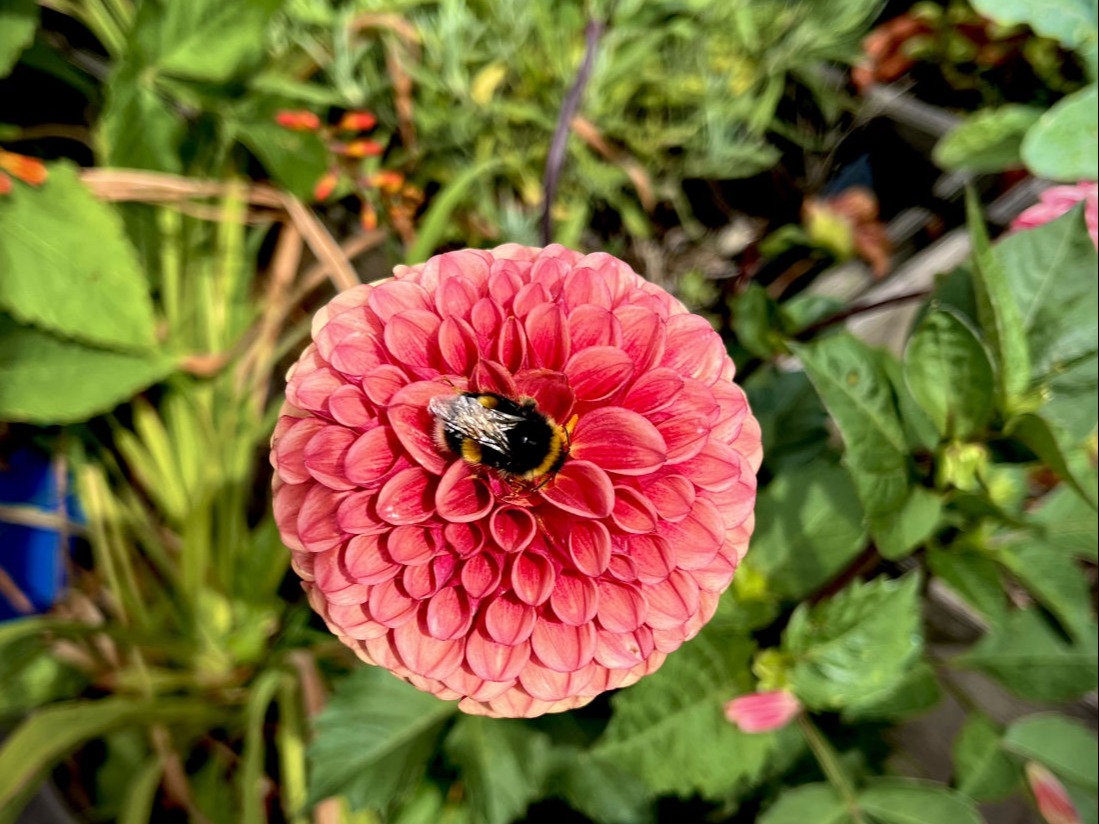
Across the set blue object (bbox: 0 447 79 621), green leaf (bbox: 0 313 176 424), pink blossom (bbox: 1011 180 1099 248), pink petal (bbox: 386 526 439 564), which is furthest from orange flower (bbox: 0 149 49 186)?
pink blossom (bbox: 1011 180 1099 248)

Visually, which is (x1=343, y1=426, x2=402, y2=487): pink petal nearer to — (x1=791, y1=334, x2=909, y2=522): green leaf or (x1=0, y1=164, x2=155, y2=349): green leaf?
(x1=791, y1=334, x2=909, y2=522): green leaf

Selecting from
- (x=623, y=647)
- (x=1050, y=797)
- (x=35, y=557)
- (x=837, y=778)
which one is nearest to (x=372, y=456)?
(x=623, y=647)

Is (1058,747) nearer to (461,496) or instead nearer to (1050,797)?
(1050,797)

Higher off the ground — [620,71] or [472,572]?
[620,71]

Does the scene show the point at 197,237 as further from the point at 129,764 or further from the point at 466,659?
the point at 466,659

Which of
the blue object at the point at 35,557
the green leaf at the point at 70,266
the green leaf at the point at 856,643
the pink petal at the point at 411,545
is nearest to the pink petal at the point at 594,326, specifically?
the pink petal at the point at 411,545

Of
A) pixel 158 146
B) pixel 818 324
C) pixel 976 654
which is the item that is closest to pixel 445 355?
pixel 818 324

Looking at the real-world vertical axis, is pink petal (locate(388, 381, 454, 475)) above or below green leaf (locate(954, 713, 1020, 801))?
above
